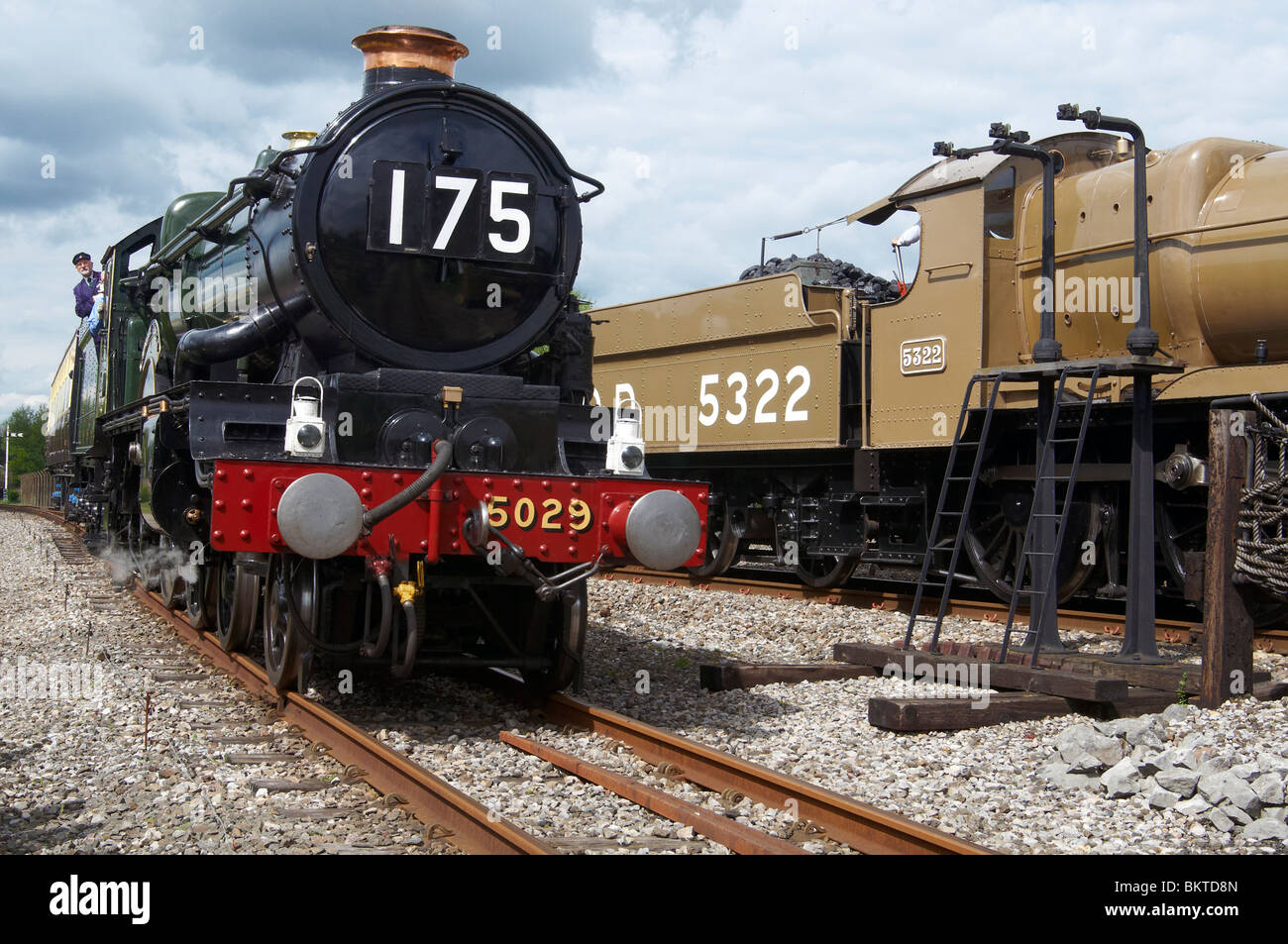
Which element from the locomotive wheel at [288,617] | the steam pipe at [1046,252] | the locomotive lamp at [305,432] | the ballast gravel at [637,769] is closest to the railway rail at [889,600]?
the ballast gravel at [637,769]

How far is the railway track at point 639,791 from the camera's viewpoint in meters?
3.69

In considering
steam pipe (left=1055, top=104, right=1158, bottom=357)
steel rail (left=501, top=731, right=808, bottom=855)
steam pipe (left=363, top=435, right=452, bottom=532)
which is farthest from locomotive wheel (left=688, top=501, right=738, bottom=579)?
steel rail (left=501, top=731, right=808, bottom=855)

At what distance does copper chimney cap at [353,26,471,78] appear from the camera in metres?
6.28

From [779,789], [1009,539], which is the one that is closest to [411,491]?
[779,789]

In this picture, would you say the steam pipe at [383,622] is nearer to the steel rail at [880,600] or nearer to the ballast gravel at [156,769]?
the ballast gravel at [156,769]

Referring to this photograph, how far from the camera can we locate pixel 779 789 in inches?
170

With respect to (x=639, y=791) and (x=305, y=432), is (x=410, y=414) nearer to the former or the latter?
(x=305, y=432)

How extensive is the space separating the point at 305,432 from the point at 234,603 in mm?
1793

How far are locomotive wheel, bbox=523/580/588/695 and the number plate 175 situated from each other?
14.7 ft

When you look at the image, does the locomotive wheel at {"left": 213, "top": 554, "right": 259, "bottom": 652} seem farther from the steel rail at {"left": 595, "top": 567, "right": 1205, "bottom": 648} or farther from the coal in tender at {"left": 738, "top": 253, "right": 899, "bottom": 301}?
the coal in tender at {"left": 738, "top": 253, "right": 899, "bottom": 301}

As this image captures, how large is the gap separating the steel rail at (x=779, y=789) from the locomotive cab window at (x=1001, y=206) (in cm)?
542
